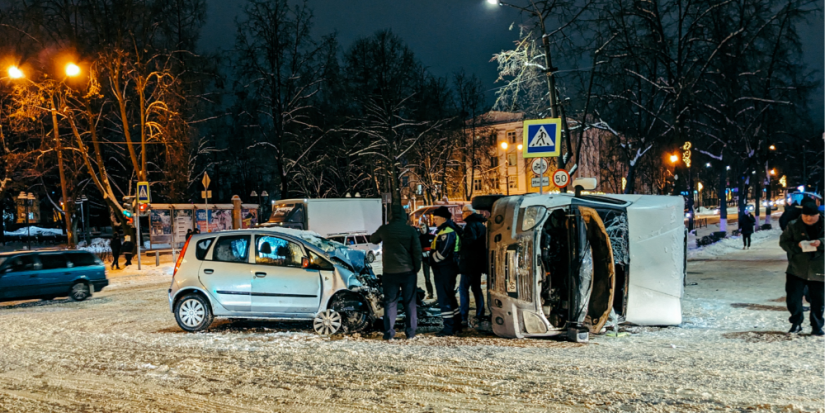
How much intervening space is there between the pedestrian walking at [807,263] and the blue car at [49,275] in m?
14.3

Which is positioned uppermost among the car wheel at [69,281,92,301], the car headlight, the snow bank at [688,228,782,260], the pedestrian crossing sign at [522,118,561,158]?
the pedestrian crossing sign at [522,118,561,158]

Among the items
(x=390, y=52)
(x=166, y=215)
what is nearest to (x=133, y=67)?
(x=166, y=215)

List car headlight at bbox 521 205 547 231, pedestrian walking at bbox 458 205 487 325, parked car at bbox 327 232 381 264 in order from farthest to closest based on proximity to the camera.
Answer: parked car at bbox 327 232 381 264
pedestrian walking at bbox 458 205 487 325
car headlight at bbox 521 205 547 231

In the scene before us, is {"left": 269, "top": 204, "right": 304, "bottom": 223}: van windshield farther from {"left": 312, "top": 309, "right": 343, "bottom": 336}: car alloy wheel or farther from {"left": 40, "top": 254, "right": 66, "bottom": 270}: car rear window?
{"left": 312, "top": 309, "right": 343, "bottom": 336}: car alloy wheel

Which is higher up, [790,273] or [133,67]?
[133,67]

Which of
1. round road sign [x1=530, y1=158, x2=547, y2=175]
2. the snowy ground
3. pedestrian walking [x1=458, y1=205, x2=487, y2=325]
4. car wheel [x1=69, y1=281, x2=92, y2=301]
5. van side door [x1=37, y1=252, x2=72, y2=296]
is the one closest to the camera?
the snowy ground

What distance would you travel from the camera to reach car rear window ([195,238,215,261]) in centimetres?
878

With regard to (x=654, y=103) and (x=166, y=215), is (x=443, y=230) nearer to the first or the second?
(x=654, y=103)

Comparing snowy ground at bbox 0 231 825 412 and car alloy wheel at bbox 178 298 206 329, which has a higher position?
car alloy wheel at bbox 178 298 206 329

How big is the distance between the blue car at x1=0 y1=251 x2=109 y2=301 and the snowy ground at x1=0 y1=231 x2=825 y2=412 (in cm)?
433

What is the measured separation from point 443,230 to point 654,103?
19675 mm

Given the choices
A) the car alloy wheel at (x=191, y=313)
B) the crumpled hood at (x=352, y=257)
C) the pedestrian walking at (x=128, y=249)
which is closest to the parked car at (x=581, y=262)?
the crumpled hood at (x=352, y=257)

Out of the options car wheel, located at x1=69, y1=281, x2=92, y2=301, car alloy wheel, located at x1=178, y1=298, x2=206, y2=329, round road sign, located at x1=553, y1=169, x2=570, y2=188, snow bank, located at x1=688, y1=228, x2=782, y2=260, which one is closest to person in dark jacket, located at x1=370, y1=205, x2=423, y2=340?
car alloy wheel, located at x1=178, y1=298, x2=206, y2=329

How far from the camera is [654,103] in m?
24.6
